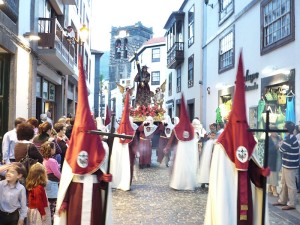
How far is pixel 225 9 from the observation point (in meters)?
17.9

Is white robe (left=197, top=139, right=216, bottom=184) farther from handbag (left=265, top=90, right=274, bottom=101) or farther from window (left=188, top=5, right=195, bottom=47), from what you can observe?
window (left=188, top=5, right=195, bottom=47)

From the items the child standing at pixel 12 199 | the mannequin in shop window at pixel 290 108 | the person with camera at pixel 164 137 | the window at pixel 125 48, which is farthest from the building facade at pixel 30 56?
the window at pixel 125 48

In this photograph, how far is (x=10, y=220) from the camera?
4.92m

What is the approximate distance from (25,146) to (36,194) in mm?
866

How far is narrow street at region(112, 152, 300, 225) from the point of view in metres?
7.18

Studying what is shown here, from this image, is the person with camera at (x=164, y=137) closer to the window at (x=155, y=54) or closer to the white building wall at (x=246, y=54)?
the white building wall at (x=246, y=54)

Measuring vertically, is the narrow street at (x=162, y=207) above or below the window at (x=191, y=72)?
below

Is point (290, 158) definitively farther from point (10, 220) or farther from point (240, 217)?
point (10, 220)

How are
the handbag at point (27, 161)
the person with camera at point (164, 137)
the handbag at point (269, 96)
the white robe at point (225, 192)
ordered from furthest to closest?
the person with camera at point (164, 137)
the handbag at point (269, 96)
the handbag at point (27, 161)
the white robe at point (225, 192)

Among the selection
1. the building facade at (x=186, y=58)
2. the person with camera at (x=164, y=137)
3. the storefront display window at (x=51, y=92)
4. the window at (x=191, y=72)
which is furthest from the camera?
the window at (x=191, y=72)

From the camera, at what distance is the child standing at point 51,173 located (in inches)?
231

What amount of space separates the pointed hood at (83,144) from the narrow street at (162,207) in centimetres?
251

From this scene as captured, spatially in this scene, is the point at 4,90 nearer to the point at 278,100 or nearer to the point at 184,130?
the point at 184,130

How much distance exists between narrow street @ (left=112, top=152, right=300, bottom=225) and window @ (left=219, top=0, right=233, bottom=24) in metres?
9.16
